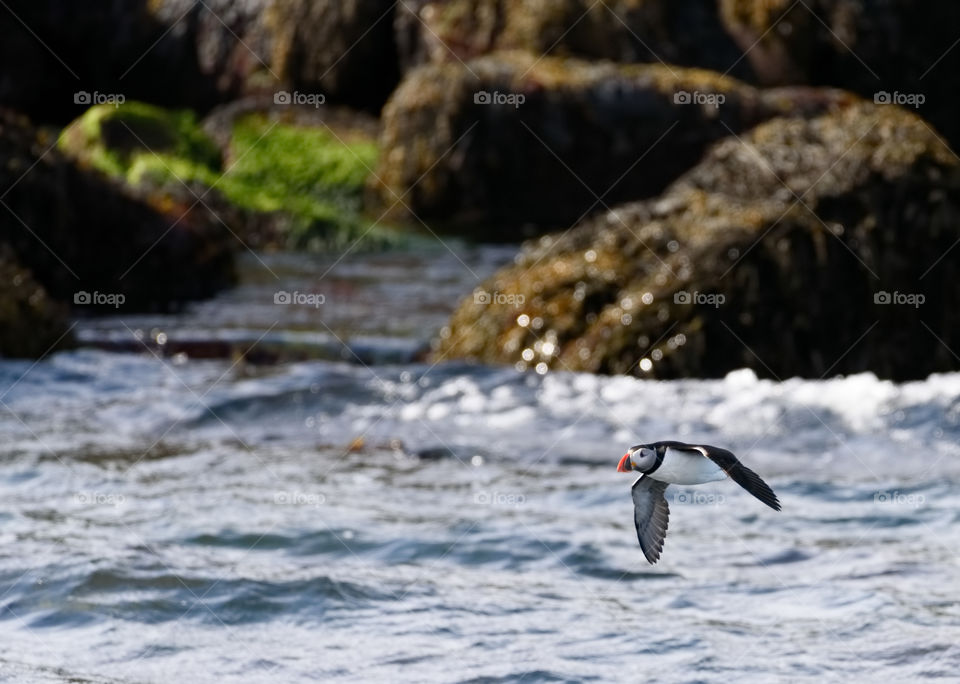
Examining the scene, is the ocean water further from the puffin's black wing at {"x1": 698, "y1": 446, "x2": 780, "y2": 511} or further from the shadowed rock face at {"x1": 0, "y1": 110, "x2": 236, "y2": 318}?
the shadowed rock face at {"x1": 0, "y1": 110, "x2": 236, "y2": 318}

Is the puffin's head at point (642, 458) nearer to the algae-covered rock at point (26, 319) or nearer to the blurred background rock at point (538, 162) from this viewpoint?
the blurred background rock at point (538, 162)

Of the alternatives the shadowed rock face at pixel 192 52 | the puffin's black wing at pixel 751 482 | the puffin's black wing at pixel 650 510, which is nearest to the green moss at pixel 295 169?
the shadowed rock face at pixel 192 52

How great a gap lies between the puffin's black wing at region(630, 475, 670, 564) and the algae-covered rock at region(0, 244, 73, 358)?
6.43 m

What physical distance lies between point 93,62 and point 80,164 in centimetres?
826

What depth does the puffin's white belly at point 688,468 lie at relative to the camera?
15.5 feet

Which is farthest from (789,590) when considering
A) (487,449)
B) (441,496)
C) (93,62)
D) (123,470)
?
(93,62)

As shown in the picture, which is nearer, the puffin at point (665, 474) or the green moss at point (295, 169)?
the puffin at point (665, 474)

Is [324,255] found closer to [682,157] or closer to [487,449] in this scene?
[682,157]

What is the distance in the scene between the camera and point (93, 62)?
20.9 m

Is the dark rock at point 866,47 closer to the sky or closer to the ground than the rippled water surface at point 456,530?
closer to the sky

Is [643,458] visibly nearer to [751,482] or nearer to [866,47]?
[751,482]

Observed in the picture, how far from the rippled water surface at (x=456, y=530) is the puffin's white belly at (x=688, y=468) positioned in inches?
32.7

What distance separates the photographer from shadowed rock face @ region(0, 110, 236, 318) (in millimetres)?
12414

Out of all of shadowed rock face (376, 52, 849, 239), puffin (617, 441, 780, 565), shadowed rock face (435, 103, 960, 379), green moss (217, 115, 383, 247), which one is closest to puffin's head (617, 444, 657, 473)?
puffin (617, 441, 780, 565)
